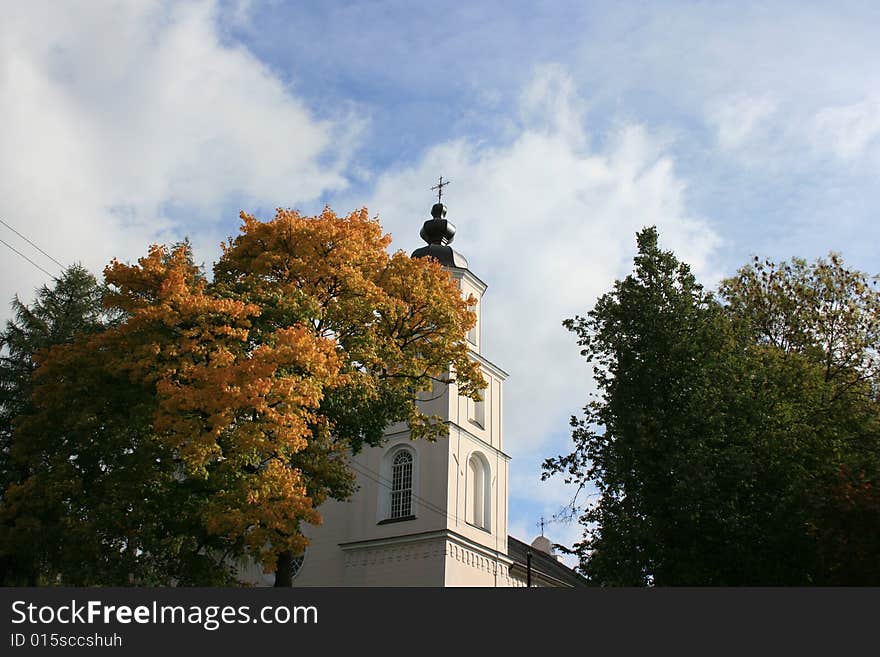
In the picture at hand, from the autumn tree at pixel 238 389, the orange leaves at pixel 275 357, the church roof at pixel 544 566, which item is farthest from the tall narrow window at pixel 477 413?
the autumn tree at pixel 238 389

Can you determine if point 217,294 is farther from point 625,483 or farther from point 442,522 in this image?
point 442,522

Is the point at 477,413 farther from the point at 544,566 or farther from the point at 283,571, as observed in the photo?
the point at 283,571

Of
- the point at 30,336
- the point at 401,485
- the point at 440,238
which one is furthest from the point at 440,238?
the point at 30,336

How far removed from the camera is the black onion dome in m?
35.3

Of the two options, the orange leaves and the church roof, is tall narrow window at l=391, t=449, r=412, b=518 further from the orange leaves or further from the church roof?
the orange leaves

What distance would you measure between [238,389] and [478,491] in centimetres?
1936

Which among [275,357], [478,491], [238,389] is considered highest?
[478,491]

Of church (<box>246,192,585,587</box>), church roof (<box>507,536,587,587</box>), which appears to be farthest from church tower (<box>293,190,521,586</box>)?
church roof (<box>507,536,587,587</box>)

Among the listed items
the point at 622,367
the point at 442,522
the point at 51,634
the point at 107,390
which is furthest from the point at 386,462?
the point at 51,634

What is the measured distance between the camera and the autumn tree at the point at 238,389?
1639 centimetres

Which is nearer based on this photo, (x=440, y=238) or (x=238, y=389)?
(x=238, y=389)

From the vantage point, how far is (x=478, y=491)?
3366 centimetres

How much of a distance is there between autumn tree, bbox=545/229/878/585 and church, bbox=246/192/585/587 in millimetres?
10138

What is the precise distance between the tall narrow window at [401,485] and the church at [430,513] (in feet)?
0.12
